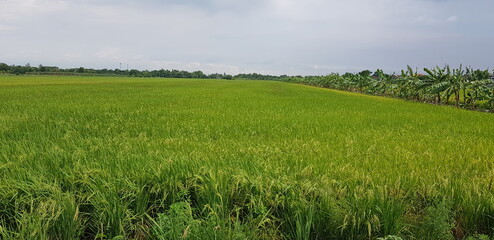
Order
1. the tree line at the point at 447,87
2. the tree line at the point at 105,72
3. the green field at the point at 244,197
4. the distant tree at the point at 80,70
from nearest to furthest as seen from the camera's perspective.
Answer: the green field at the point at 244,197
the tree line at the point at 447,87
the tree line at the point at 105,72
the distant tree at the point at 80,70

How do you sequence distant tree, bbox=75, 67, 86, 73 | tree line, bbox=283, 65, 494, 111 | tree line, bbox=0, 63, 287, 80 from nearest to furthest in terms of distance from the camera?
tree line, bbox=283, 65, 494, 111
tree line, bbox=0, 63, 287, 80
distant tree, bbox=75, 67, 86, 73

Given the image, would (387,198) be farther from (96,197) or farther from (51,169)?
(51,169)

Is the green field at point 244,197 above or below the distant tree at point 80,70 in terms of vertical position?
below

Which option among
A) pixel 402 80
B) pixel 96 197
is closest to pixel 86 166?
pixel 96 197

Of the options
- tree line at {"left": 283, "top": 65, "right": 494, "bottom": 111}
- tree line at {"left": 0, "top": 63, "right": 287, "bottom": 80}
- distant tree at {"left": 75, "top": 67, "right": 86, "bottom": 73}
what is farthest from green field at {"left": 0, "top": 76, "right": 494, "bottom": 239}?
distant tree at {"left": 75, "top": 67, "right": 86, "bottom": 73}

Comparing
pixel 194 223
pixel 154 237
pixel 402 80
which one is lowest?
pixel 154 237

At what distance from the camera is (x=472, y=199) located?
2574mm

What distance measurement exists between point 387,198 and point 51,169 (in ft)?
11.2

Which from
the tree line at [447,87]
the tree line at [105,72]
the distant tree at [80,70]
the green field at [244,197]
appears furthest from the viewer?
the distant tree at [80,70]

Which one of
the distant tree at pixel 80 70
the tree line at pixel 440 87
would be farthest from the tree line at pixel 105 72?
the tree line at pixel 440 87

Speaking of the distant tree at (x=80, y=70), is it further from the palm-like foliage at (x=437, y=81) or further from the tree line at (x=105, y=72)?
the palm-like foliage at (x=437, y=81)

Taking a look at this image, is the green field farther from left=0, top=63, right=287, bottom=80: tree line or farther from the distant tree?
the distant tree

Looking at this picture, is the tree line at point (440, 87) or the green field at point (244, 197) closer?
the green field at point (244, 197)

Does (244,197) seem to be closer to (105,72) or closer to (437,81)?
(437,81)
